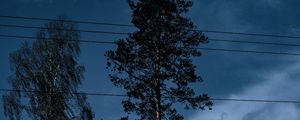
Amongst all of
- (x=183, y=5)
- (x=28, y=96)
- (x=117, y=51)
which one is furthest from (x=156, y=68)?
(x=28, y=96)

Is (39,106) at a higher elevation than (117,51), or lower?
lower

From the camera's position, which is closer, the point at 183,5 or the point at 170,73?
the point at 170,73

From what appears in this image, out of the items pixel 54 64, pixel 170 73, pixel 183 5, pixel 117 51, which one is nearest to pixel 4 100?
pixel 54 64

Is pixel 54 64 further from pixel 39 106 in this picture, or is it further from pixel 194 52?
pixel 194 52

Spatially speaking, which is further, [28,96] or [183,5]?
[183,5]

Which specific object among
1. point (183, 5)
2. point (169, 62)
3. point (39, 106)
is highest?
point (183, 5)

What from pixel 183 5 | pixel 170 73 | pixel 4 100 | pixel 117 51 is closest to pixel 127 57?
pixel 117 51

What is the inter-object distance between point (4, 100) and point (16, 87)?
Answer: 2.65 ft

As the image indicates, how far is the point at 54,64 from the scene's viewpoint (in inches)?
969

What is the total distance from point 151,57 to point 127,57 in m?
1.21

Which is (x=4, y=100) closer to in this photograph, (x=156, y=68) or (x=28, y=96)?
(x=28, y=96)

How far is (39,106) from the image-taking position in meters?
23.3

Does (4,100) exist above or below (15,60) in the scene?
below

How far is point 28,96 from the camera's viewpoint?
23828 mm
